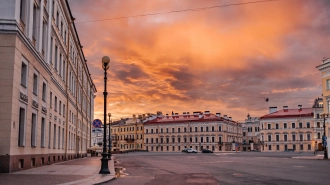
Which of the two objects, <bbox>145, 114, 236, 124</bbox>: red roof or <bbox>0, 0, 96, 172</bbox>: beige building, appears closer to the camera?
<bbox>0, 0, 96, 172</bbox>: beige building

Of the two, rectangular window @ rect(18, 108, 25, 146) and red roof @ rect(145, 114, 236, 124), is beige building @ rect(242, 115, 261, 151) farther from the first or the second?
rectangular window @ rect(18, 108, 25, 146)

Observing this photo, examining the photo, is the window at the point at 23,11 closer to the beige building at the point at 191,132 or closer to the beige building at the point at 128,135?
the beige building at the point at 191,132

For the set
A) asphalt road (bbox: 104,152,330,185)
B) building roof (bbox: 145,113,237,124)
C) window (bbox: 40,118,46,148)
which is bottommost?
asphalt road (bbox: 104,152,330,185)

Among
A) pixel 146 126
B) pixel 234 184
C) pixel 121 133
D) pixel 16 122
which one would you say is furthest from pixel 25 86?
pixel 121 133

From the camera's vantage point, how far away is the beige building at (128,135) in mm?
142250

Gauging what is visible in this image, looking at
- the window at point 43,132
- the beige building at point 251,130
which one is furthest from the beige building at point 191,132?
the window at point 43,132

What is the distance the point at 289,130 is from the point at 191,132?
104 ft

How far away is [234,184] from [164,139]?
393 ft

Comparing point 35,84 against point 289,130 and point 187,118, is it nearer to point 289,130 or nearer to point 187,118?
point 289,130

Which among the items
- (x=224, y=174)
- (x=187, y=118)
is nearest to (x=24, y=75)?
(x=224, y=174)

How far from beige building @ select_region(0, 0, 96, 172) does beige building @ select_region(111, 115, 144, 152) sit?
103 meters

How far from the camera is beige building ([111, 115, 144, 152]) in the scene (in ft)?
467

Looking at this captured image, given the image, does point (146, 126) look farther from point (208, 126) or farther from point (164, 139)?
point (208, 126)

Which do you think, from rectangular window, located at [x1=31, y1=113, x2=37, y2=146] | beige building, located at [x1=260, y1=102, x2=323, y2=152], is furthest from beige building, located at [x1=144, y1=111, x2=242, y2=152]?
rectangular window, located at [x1=31, y1=113, x2=37, y2=146]
